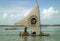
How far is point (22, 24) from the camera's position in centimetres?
2800

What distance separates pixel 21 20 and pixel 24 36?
1.90m

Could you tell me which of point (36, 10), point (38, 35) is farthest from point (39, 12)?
point (38, 35)

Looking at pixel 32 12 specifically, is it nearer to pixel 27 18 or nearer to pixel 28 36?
pixel 27 18

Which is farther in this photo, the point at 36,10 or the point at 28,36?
the point at 28,36

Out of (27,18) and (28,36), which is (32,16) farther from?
(28,36)

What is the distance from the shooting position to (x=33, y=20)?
2825 cm

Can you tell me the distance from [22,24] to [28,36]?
6.93ft

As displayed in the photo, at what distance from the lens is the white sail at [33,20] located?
2733cm

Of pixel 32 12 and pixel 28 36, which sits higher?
pixel 32 12

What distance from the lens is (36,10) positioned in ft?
91.0

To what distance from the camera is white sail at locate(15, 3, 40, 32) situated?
2733 cm

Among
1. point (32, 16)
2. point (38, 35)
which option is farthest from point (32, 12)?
point (38, 35)

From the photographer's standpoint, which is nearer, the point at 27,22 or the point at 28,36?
the point at 27,22

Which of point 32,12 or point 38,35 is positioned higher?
point 32,12
